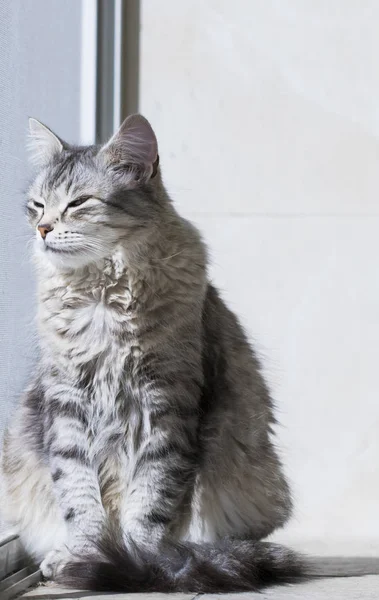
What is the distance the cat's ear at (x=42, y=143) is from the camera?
6.77ft

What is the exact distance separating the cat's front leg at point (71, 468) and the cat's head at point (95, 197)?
0.96ft

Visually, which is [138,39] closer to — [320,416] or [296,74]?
[296,74]

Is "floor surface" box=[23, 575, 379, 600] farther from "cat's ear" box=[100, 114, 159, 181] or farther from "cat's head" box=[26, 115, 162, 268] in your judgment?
"cat's ear" box=[100, 114, 159, 181]

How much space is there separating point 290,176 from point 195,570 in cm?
145

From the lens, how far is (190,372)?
1.93 metres

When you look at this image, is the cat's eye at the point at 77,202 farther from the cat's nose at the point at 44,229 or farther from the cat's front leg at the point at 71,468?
the cat's front leg at the point at 71,468

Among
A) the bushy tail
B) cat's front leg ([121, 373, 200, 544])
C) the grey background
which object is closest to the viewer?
the bushy tail

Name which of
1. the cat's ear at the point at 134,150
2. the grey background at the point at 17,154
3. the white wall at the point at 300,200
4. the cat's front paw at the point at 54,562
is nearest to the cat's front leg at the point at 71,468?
the cat's front paw at the point at 54,562

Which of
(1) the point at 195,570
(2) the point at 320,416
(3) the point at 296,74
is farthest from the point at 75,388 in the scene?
(3) the point at 296,74

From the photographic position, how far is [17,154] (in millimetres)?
2158

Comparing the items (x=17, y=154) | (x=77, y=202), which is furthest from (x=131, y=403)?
(x=17, y=154)

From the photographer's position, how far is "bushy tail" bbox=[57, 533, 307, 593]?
67.6 inches

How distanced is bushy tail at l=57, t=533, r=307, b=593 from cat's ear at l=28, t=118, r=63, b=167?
863 millimetres

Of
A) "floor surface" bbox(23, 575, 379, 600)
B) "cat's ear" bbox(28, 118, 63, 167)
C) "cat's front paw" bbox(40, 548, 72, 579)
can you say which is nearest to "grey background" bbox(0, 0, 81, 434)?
"cat's ear" bbox(28, 118, 63, 167)
